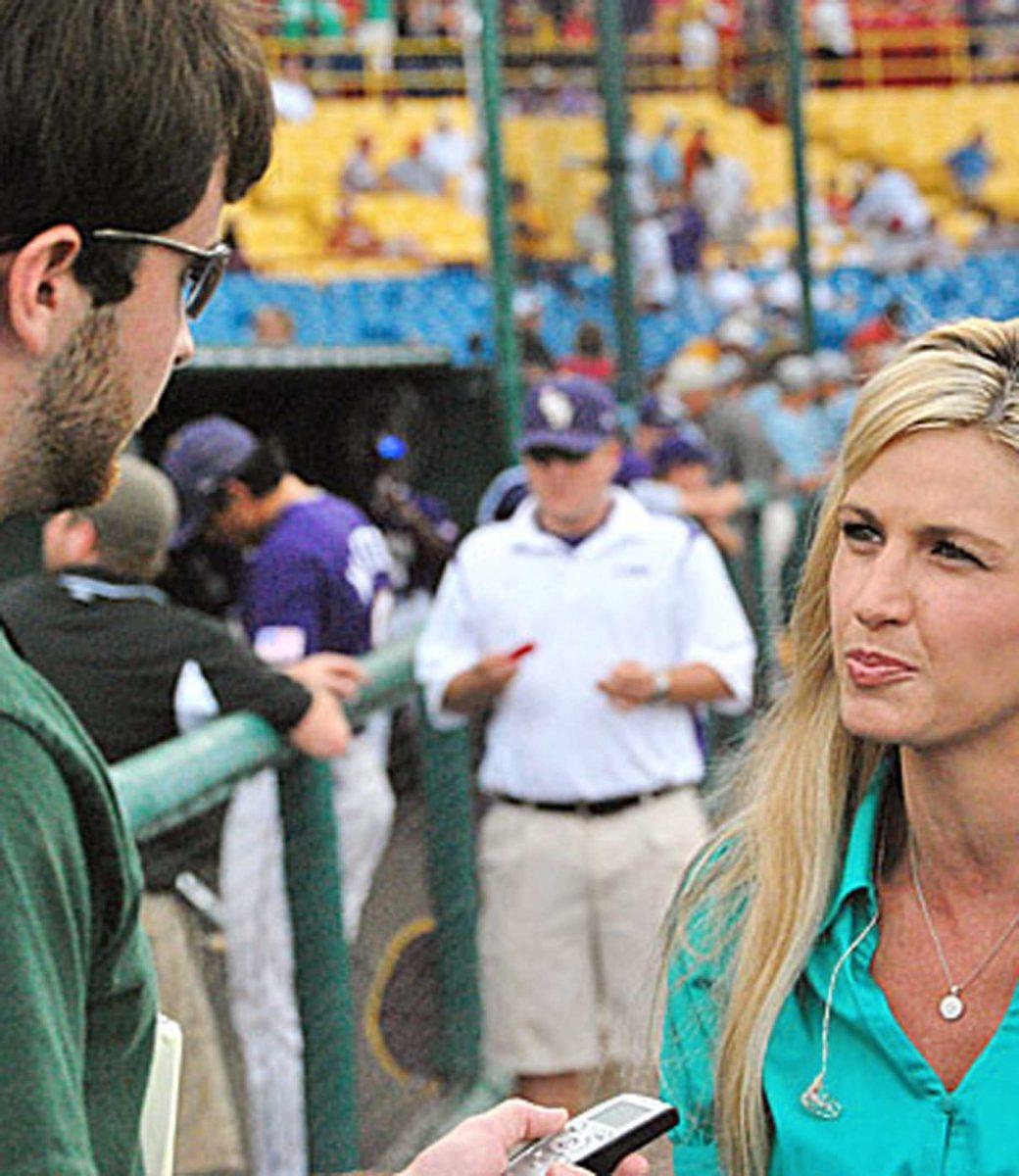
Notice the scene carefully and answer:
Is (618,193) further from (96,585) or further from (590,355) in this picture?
(96,585)

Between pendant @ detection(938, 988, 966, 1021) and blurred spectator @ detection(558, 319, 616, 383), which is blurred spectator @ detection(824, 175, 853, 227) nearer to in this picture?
blurred spectator @ detection(558, 319, 616, 383)

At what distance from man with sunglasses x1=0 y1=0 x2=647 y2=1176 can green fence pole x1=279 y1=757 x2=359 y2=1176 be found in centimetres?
219

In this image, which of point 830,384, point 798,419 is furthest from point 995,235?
point 798,419

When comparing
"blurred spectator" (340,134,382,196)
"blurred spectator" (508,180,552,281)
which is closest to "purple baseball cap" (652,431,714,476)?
"blurred spectator" (508,180,552,281)

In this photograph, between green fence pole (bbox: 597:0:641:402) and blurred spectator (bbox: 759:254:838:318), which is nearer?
green fence pole (bbox: 597:0:641:402)

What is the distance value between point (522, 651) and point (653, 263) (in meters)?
14.0

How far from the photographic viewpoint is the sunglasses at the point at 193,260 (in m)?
1.31

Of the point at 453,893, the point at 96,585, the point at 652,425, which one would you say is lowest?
the point at 453,893

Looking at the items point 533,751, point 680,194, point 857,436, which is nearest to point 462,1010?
point 533,751

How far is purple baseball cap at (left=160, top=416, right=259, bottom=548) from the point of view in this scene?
550 cm

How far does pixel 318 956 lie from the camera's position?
3.64 meters

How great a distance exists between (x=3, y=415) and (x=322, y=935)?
249cm

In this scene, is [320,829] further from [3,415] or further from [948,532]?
[3,415]

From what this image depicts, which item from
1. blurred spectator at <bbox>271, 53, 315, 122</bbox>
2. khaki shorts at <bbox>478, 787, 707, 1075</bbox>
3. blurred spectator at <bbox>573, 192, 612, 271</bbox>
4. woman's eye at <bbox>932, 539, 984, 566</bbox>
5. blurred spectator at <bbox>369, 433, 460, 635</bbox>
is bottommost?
khaki shorts at <bbox>478, 787, 707, 1075</bbox>
